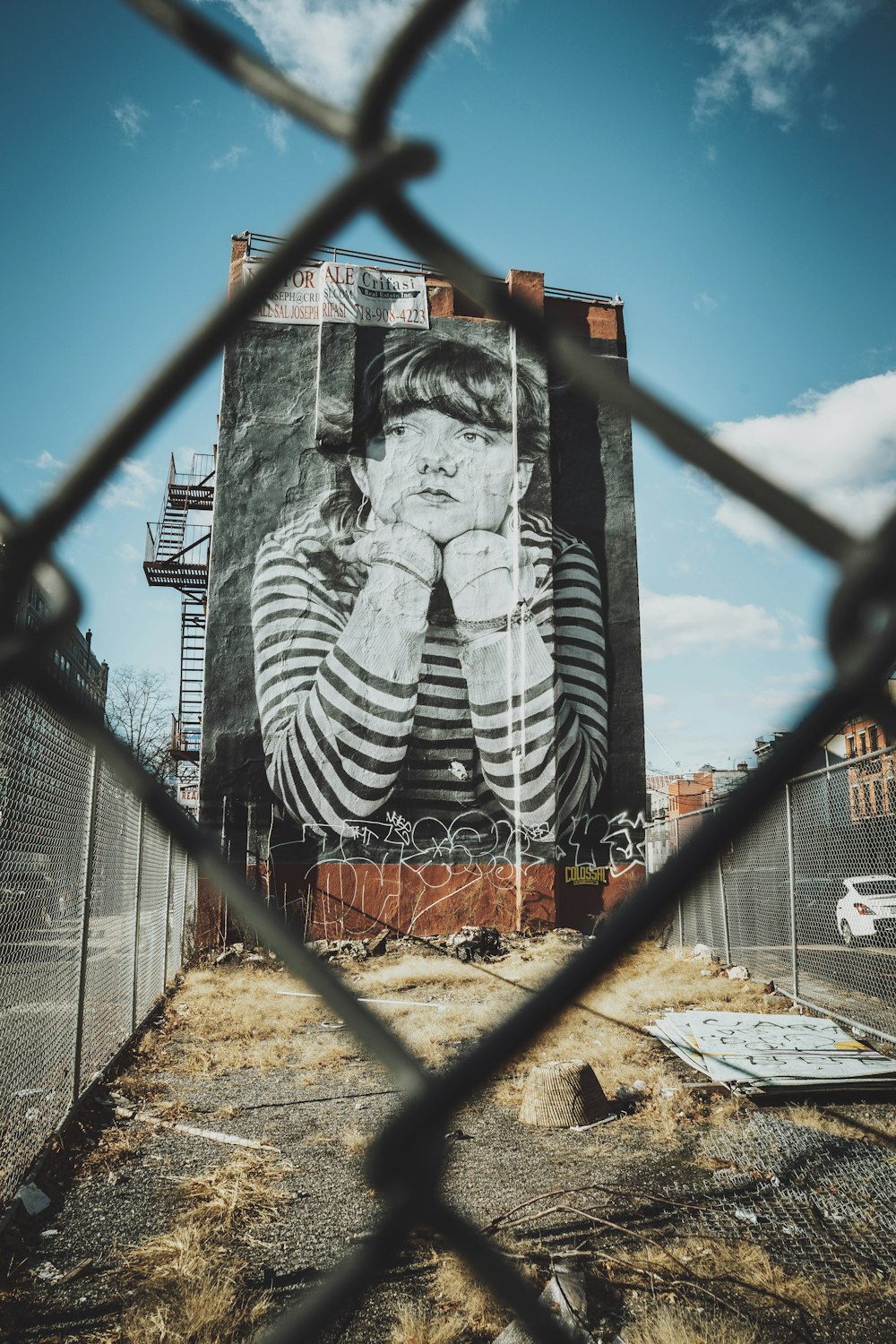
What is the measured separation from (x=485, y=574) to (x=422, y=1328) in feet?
44.8

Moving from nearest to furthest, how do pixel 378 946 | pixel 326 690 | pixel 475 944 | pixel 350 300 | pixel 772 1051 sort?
pixel 772 1051, pixel 475 944, pixel 378 946, pixel 326 690, pixel 350 300

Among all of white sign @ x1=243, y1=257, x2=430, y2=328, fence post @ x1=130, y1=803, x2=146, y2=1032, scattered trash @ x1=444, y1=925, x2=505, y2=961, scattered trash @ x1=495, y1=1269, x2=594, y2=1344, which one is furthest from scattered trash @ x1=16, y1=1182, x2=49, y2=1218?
white sign @ x1=243, y1=257, x2=430, y2=328

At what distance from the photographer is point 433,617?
15492mm

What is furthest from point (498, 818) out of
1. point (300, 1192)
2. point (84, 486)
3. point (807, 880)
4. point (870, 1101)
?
point (84, 486)

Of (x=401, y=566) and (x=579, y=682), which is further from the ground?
(x=401, y=566)

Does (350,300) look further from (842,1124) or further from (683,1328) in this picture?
(683,1328)

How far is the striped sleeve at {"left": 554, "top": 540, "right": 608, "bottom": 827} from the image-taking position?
50.8ft

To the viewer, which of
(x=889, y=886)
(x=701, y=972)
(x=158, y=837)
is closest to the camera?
(x=889, y=886)

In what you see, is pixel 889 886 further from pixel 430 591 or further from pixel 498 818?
pixel 430 591

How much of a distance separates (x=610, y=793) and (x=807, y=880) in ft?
24.2

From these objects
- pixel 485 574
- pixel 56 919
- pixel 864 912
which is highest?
pixel 485 574

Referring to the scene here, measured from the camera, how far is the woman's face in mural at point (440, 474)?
1584 centimetres

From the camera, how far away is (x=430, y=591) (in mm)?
15539

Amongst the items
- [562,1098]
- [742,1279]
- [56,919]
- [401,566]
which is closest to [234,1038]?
[56,919]
